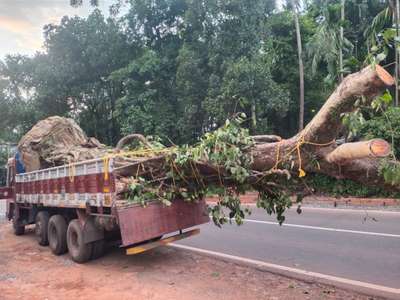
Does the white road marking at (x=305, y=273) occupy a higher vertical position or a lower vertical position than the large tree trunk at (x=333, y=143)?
lower

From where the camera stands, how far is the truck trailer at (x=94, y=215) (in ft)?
20.4

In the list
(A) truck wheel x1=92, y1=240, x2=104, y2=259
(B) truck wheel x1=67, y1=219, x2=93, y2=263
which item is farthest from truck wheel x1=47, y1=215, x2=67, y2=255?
(A) truck wheel x1=92, y1=240, x2=104, y2=259

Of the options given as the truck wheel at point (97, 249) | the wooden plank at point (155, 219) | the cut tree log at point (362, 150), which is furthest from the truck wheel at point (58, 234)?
the cut tree log at point (362, 150)

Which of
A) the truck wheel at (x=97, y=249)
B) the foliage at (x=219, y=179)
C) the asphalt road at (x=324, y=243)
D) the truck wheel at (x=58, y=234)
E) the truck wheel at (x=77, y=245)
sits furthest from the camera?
the truck wheel at (x=58, y=234)

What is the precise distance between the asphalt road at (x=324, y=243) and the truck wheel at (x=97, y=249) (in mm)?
2093

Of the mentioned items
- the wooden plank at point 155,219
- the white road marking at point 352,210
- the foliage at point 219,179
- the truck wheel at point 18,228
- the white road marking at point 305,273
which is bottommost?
the white road marking at point 305,273

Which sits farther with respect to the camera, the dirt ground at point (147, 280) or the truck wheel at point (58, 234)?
the truck wheel at point (58, 234)

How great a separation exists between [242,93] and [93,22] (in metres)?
12.6

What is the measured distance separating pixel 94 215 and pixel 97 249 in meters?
0.91

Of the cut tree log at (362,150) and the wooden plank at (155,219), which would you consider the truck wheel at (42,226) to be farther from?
the cut tree log at (362,150)

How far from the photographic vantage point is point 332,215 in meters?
12.5

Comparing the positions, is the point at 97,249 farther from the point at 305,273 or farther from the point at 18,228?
the point at 18,228

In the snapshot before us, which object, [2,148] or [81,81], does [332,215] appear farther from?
[2,148]

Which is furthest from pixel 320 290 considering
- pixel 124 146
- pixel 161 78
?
pixel 161 78
